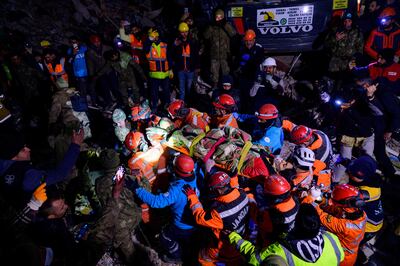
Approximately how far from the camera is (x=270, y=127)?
5.35 m

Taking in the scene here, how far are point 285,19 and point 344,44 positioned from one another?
218 cm

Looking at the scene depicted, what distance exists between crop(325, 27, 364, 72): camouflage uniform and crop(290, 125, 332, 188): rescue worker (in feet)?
15.1

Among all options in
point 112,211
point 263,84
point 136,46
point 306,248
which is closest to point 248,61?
point 263,84

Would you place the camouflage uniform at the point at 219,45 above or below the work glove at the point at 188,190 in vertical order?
above

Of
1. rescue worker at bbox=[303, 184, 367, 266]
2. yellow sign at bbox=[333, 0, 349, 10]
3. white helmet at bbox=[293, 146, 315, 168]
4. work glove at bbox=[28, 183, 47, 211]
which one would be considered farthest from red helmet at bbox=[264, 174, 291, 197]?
yellow sign at bbox=[333, 0, 349, 10]

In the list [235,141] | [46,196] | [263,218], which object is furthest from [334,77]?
[46,196]

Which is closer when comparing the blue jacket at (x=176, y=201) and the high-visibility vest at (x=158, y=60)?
the blue jacket at (x=176, y=201)

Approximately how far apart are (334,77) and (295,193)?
5.72 m

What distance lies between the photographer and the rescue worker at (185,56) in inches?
333

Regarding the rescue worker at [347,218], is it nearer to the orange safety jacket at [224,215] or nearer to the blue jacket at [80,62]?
the orange safety jacket at [224,215]

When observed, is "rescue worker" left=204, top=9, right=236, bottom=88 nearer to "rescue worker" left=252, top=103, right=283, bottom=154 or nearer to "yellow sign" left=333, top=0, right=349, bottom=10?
"yellow sign" left=333, top=0, right=349, bottom=10

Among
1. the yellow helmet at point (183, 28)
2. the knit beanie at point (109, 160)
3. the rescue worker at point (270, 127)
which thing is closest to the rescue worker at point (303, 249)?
the knit beanie at point (109, 160)

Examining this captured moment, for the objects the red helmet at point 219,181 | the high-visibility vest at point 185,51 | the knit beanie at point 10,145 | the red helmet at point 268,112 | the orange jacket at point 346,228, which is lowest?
the orange jacket at point 346,228

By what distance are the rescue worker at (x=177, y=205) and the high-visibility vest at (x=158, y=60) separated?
5.03m
